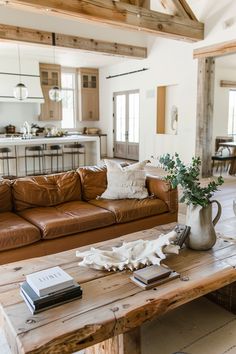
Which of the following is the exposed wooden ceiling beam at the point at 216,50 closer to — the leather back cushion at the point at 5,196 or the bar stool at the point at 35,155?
the bar stool at the point at 35,155

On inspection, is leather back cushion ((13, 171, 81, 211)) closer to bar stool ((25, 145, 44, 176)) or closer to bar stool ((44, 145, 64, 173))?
bar stool ((25, 145, 44, 176))

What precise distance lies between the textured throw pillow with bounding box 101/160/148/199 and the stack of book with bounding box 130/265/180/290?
174cm

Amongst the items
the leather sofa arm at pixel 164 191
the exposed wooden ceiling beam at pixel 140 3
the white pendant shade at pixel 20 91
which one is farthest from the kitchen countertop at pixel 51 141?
the leather sofa arm at pixel 164 191

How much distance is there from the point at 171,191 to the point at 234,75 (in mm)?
7417

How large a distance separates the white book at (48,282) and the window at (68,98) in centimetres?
945

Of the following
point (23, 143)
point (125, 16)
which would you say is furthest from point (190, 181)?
point (23, 143)

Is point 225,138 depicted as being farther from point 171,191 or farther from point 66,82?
point 171,191

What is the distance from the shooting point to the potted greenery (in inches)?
81.7

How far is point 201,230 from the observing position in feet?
Answer: 6.93

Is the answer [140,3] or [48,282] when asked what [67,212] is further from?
[140,3]

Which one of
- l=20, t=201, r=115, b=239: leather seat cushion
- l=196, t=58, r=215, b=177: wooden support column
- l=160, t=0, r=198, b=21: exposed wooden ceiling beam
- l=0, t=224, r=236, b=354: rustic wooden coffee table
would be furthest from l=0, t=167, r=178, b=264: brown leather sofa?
l=160, t=0, r=198, b=21: exposed wooden ceiling beam

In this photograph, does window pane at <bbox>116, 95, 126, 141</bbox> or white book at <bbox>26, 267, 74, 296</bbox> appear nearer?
white book at <bbox>26, 267, 74, 296</bbox>

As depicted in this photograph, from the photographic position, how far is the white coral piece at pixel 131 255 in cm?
186

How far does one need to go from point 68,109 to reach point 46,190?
7.87m
